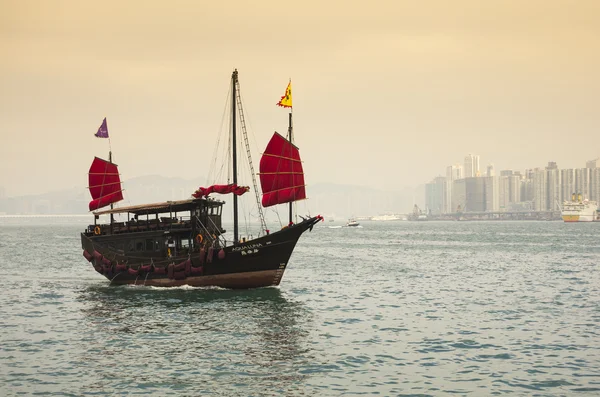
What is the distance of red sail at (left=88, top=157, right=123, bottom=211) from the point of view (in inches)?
2169

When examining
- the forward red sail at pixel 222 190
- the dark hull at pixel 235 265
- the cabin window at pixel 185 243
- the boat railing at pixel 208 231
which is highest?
the forward red sail at pixel 222 190

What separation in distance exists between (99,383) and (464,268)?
47669 mm

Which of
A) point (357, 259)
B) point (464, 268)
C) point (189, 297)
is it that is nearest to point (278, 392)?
point (189, 297)

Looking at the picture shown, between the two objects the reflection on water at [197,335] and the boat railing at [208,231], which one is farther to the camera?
the boat railing at [208,231]

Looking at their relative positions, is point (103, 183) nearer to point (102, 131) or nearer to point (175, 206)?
point (102, 131)

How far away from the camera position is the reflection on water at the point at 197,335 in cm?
2303

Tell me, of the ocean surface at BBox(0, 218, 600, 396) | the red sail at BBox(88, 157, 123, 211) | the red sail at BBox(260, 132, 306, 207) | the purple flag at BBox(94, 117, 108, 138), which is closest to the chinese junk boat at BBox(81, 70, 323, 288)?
the red sail at BBox(260, 132, 306, 207)

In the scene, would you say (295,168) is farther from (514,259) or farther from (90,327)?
(514,259)

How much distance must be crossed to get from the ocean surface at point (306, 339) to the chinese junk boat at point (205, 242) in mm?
1014

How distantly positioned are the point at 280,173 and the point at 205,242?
6.25 metres

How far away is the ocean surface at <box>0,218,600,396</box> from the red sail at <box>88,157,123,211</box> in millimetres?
6807

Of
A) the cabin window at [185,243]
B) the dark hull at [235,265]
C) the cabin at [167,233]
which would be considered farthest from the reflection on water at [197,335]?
the cabin window at [185,243]

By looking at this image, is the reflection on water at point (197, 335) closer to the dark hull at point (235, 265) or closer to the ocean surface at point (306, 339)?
the ocean surface at point (306, 339)

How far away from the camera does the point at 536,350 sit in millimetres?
26188
